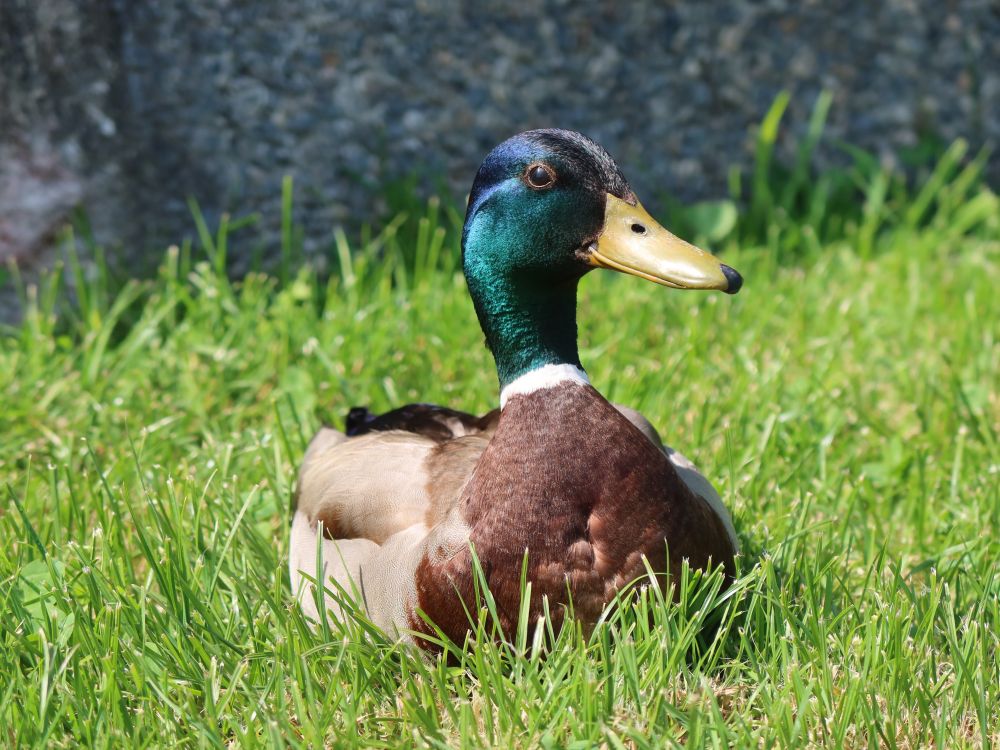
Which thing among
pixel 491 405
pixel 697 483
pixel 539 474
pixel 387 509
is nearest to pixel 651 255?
pixel 539 474

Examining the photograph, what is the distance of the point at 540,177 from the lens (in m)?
2.47

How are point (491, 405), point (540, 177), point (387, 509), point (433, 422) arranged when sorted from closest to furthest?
point (540, 177), point (387, 509), point (433, 422), point (491, 405)

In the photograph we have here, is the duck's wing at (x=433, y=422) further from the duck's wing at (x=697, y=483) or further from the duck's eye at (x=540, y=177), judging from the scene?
the duck's eye at (x=540, y=177)

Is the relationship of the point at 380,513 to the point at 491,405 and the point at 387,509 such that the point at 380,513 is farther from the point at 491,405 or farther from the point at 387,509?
the point at 491,405

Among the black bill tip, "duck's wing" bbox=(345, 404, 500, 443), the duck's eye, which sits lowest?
"duck's wing" bbox=(345, 404, 500, 443)

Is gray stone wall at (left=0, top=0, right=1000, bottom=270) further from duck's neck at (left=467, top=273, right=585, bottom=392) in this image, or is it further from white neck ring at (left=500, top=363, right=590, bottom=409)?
white neck ring at (left=500, top=363, right=590, bottom=409)

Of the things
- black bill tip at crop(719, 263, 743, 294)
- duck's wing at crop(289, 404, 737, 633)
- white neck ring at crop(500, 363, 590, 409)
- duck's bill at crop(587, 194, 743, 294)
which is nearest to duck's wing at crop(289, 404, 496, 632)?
duck's wing at crop(289, 404, 737, 633)

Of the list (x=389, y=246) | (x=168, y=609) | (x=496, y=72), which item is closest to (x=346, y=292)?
(x=389, y=246)

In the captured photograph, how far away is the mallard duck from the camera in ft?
7.71

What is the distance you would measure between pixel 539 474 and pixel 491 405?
1434 millimetres

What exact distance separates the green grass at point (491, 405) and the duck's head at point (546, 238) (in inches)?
22.5

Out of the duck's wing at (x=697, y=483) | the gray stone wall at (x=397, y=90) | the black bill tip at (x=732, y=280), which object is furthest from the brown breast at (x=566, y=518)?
the gray stone wall at (x=397, y=90)

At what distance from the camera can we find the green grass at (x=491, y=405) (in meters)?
2.26

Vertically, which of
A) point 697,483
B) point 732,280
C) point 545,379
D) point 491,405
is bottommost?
point 491,405
